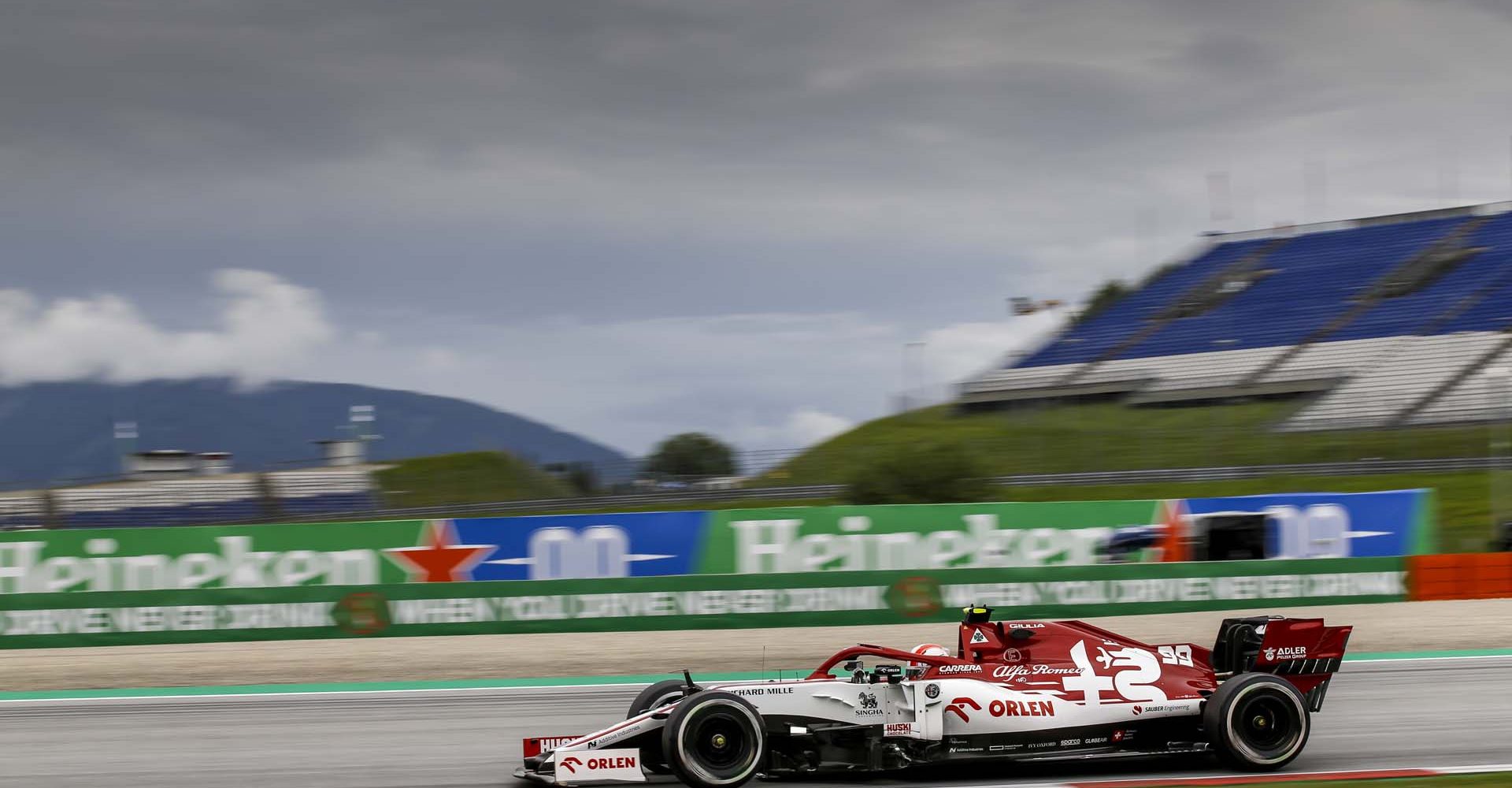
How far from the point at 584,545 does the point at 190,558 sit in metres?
5.40

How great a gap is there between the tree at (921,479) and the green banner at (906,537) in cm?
992

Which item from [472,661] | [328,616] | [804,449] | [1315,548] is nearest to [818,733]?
[472,661]

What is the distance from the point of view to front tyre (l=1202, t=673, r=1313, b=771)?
847cm

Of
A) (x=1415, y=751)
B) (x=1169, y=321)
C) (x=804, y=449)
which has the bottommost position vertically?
(x=1415, y=751)

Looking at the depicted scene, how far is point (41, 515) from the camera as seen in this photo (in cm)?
3256

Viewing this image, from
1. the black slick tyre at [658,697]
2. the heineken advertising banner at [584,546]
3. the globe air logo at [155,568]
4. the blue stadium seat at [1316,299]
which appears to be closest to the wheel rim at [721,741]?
the black slick tyre at [658,697]

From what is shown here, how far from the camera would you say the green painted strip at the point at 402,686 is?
14.1m

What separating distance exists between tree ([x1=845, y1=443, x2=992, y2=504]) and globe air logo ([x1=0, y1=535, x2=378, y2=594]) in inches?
566

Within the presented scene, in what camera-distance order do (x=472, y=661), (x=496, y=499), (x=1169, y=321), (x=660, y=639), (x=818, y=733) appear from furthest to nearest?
(x=1169, y=321) → (x=496, y=499) → (x=660, y=639) → (x=472, y=661) → (x=818, y=733)

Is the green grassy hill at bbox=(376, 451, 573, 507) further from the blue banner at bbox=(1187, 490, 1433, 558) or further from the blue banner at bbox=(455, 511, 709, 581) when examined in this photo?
the blue banner at bbox=(1187, 490, 1433, 558)

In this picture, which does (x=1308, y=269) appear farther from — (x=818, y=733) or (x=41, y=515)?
(x=818, y=733)

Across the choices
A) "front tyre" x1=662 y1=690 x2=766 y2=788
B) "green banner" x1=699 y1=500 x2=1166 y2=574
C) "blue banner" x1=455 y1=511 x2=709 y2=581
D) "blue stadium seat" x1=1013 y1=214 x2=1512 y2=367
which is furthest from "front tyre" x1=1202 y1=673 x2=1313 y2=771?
"blue stadium seat" x1=1013 y1=214 x2=1512 y2=367

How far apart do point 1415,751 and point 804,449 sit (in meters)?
26.0

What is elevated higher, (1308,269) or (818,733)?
(1308,269)
